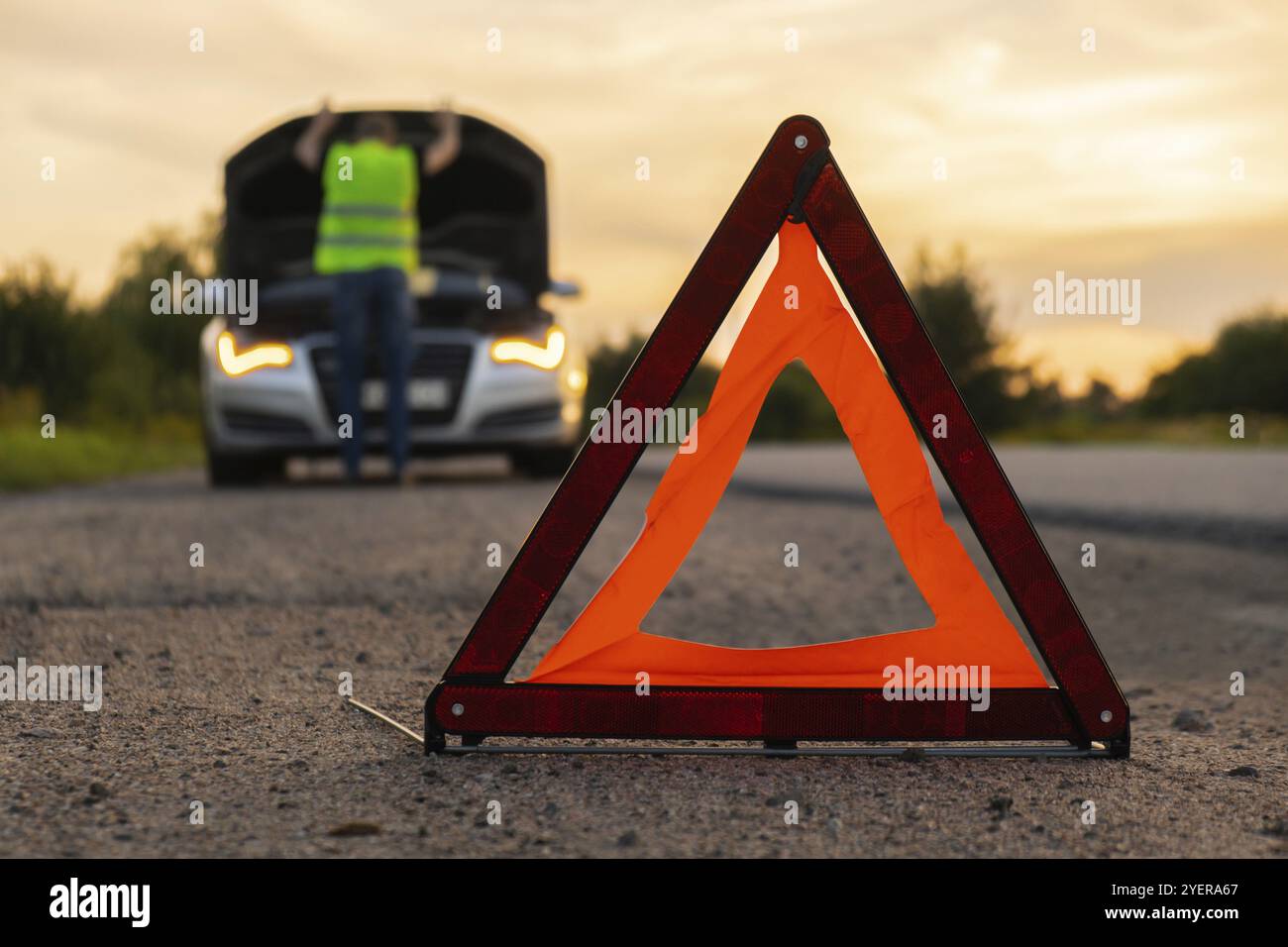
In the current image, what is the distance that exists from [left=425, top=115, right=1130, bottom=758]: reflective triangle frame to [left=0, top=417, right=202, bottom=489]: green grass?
35.9 feet

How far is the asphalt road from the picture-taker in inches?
86.8

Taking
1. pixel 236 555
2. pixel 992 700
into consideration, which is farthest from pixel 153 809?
pixel 236 555

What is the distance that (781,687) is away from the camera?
2.56 m

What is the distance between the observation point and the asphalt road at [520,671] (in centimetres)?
221

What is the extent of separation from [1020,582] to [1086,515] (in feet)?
18.9

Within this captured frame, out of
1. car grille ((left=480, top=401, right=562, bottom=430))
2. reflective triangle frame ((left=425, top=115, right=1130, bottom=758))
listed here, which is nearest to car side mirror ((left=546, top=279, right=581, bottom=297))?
car grille ((left=480, top=401, right=562, bottom=430))

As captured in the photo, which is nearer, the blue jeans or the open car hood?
the blue jeans

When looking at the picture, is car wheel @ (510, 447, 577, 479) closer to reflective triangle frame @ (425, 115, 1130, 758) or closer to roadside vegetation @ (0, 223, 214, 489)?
roadside vegetation @ (0, 223, 214, 489)

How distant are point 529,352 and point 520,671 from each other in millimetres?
6573

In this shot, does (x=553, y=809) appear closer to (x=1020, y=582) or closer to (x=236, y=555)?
(x=1020, y=582)

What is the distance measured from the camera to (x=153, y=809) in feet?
7.54

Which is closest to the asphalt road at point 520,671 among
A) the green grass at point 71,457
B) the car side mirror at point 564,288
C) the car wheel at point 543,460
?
the car wheel at point 543,460

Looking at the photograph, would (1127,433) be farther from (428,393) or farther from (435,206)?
(428,393)

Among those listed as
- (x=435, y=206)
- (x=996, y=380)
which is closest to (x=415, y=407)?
(x=435, y=206)
